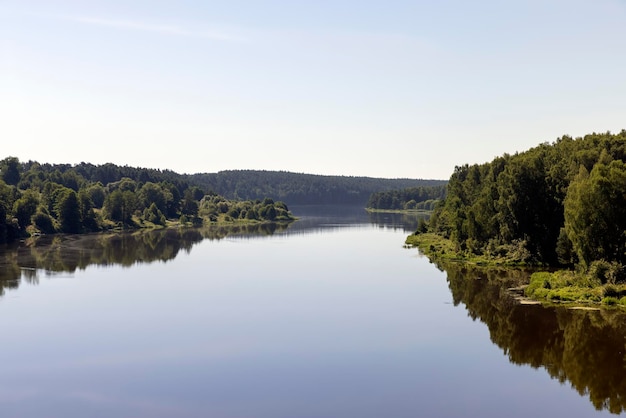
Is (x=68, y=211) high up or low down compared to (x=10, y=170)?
down

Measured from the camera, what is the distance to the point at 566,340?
43.2 metres

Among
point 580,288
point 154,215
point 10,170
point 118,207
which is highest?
point 10,170

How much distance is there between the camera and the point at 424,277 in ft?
244

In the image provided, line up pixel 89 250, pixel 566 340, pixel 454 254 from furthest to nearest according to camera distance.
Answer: pixel 89 250
pixel 454 254
pixel 566 340

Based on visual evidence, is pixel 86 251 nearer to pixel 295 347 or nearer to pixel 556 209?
pixel 295 347

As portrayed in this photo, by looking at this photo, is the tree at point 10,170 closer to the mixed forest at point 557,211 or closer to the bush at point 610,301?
the mixed forest at point 557,211

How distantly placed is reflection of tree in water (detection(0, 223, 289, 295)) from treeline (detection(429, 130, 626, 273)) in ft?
151

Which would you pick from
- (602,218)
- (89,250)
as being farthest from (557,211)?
(89,250)

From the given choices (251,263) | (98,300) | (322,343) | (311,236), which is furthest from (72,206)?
(322,343)

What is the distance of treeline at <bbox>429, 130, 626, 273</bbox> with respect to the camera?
55562mm

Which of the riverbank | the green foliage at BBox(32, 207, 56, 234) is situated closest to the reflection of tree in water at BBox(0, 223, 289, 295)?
the green foliage at BBox(32, 207, 56, 234)

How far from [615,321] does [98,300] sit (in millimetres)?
43536

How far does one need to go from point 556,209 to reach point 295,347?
43.6 m

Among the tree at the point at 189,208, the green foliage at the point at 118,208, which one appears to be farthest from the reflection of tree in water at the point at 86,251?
the tree at the point at 189,208
